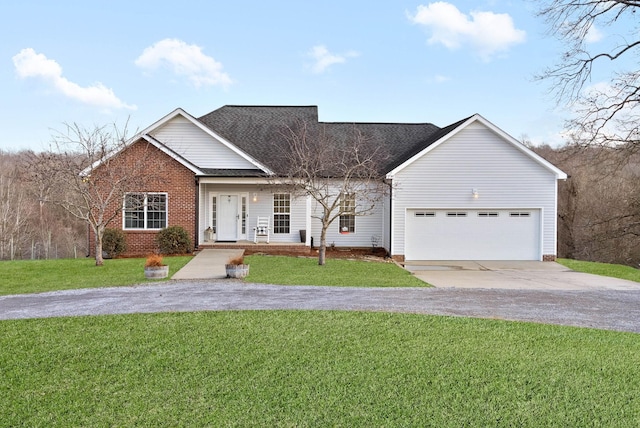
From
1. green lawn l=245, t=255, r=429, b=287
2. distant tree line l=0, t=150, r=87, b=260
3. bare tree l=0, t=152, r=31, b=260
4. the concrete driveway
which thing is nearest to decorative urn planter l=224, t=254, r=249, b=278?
green lawn l=245, t=255, r=429, b=287

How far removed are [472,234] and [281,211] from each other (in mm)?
8304

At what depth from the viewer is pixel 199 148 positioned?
21328 mm

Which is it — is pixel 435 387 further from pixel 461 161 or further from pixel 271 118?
pixel 271 118

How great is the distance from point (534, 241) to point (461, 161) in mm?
4567

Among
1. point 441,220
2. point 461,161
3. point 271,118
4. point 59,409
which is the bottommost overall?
point 59,409

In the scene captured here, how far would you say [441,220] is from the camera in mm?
20969

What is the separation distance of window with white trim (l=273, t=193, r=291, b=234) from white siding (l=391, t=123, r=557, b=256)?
481 cm

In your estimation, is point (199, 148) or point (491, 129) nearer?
point (491, 129)

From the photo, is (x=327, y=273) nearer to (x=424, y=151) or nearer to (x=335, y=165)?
(x=335, y=165)

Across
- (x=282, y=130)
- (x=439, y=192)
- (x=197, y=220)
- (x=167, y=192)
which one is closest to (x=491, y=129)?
(x=439, y=192)

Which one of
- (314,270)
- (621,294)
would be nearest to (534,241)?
(621,294)

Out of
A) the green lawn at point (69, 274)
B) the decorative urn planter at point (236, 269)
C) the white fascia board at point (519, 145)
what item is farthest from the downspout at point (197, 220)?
the white fascia board at point (519, 145)

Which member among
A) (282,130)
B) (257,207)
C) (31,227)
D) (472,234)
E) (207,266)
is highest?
(282,130)

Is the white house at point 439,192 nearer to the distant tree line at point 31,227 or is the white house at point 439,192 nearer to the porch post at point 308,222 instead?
the porch post at point 308,222
